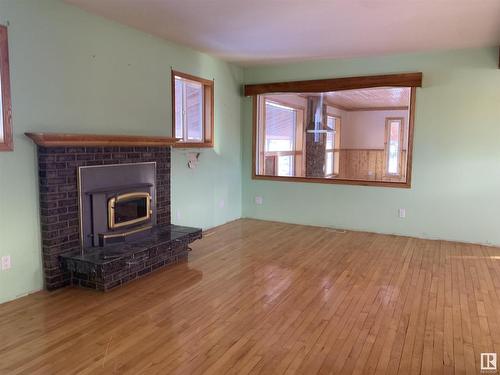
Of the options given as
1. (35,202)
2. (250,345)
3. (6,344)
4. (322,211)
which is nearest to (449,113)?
(322,211)

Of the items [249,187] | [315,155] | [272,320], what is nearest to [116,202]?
[272,320]

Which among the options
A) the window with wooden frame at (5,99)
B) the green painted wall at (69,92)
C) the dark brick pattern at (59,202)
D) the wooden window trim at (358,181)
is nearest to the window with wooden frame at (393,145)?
the wooden window trim at (358,181)

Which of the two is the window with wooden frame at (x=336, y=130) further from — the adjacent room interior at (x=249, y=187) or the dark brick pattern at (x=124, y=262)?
the dark brick pattern at (x=124, y=262)

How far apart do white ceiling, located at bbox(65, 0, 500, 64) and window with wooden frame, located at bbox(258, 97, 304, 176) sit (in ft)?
4.49

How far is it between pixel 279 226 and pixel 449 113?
2693 mm

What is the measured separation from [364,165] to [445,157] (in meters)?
1.10

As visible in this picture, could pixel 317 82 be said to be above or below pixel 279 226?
above

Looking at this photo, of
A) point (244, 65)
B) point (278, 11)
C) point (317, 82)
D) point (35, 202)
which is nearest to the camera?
point (35, 202)

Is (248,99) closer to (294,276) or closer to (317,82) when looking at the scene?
(317,82)

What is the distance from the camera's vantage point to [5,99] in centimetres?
287

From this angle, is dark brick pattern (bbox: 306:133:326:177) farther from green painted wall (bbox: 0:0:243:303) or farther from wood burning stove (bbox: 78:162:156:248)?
wood burning stove (bbox: 78:162:156:248)

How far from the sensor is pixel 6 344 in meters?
2.37

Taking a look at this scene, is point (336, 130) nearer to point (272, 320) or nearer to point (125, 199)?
point (125, 199)

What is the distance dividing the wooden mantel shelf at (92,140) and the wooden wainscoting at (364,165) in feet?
8.98
